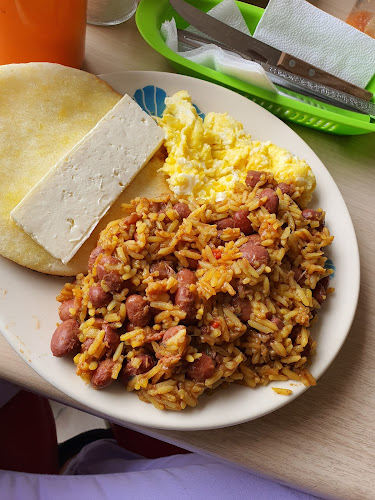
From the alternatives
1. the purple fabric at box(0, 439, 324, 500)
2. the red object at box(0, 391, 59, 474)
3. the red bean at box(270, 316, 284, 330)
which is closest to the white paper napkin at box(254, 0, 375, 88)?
the red bean at box(270, 316, 284, 330)

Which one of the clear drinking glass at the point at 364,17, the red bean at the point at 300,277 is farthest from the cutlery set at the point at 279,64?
the red bean at the point at 300,277

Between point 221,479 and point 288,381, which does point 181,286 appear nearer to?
Answer: point 288,381

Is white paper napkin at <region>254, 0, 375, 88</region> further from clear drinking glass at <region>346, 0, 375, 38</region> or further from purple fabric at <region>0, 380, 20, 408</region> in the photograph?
purple fabric at <region>0, 380, 20, 408</region>

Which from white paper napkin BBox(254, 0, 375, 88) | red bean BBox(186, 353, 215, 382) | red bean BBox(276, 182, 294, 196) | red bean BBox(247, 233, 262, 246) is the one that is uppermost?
white paper napkin BBox(254, 0, 375, 88)

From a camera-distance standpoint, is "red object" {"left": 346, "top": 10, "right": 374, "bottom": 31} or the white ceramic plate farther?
"red object" {"left": 346, "top": 10, "right": 374, "bottom": 31}

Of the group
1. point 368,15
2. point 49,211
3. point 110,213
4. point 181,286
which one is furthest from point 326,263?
point 368,15
